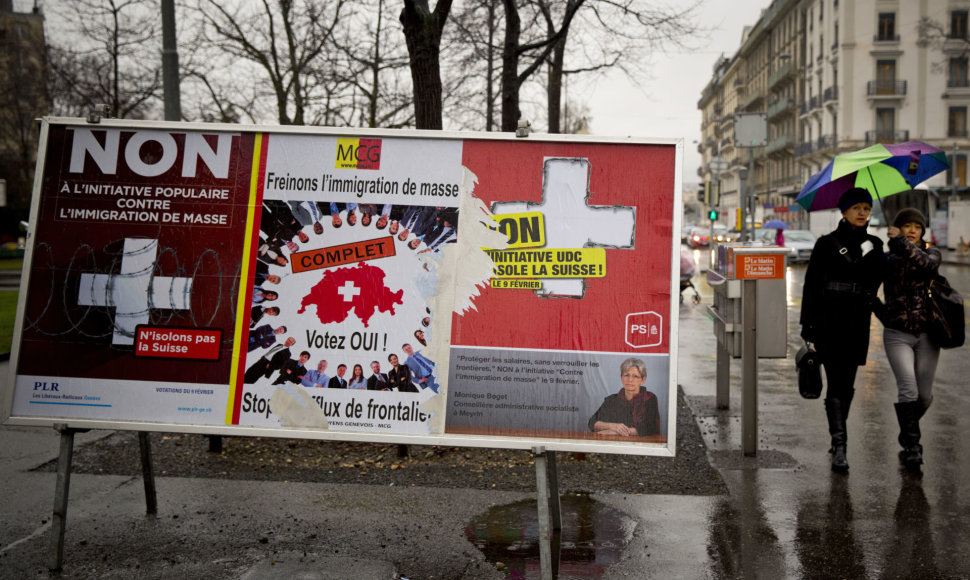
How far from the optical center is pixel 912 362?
646 cm

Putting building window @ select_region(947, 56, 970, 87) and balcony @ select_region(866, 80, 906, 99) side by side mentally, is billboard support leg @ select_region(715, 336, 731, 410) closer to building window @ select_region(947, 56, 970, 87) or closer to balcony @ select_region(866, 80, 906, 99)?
balcony @ select_region(866, 80, 906, 99)

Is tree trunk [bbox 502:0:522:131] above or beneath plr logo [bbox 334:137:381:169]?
above

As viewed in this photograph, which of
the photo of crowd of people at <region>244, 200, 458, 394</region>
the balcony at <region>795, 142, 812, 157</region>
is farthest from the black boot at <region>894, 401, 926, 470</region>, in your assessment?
the balcony at <region>795, 142, 812, 157</region>

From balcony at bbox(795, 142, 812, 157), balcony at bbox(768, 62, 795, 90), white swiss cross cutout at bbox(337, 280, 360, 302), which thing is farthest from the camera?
balcony at bbox(768, 62, 795, 90)

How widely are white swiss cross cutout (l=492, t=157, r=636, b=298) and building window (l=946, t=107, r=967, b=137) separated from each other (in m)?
69.7

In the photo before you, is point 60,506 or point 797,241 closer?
point 60,506

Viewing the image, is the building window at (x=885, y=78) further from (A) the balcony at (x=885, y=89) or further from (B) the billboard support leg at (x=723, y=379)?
(B) the billboard support leg at (x=723, y=379)

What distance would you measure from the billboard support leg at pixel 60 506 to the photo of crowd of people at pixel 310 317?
3.25 ft

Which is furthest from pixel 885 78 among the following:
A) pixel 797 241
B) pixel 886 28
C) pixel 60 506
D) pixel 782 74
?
pixel 60 506

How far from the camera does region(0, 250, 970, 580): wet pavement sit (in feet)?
14.7

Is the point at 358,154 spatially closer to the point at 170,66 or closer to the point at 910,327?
the point at 910,327

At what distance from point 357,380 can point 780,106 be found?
85.6 m

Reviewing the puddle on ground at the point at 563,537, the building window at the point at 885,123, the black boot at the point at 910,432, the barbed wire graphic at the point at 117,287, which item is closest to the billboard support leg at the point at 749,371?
the black boot at the point at 910,432

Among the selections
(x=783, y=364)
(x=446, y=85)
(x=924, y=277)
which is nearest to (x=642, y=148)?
(x=924, y=277)
